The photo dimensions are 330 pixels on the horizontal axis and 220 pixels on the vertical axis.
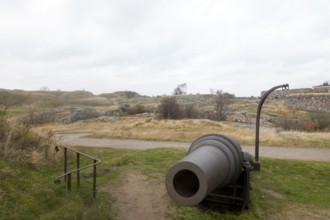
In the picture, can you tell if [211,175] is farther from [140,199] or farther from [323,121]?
[323,121]

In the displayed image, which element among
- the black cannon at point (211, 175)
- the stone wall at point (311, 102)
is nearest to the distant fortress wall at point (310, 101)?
the stone wall at point (311, 102)

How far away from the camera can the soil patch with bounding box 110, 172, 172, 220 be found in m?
7.33

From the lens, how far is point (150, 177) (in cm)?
1000

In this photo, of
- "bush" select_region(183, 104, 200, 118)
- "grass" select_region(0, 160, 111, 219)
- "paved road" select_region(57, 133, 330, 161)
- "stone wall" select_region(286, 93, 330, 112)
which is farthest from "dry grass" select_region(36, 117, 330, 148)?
"stone wall" select_region(286, 93, 330, 112)

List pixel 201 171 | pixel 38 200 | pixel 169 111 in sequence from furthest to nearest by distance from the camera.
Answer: pixel 169 111 → pixel 38 200 → pixel 201 171

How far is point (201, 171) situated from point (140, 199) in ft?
12.9

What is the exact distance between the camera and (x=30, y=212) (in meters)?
6.17

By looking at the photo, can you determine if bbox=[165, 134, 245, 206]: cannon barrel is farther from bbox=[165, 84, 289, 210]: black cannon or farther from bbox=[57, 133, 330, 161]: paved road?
bbox=[57, 133, 330, 161]: paved road

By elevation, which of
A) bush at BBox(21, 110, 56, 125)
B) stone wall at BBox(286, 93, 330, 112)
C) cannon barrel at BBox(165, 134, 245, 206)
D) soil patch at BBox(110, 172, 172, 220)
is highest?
stone wall at BBox(286, 93, 330, 112)

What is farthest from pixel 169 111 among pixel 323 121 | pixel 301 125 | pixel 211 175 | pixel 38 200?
pixel 211 175

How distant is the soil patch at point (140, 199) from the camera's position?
733 cm

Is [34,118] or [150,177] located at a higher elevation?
[34,118]

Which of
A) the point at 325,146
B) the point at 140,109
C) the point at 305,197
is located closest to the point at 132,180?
the point at 305,197

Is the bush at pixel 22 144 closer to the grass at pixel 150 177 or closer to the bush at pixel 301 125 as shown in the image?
the grass at pixel 150 177
